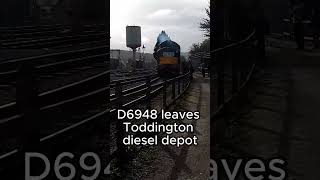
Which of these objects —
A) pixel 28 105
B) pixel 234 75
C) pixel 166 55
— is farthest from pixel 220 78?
pixel 28 105

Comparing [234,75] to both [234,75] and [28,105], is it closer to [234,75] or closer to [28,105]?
[234,75]

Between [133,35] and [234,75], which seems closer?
[133,35]

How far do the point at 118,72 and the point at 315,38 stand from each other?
115 cm

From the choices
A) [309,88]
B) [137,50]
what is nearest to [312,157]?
[309,88]

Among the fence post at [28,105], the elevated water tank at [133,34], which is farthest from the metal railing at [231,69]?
the fence post at [28,105]

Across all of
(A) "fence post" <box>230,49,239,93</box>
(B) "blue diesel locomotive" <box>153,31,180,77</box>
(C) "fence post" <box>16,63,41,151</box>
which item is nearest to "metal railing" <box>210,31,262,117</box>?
(A) "fence post" <box>230,49,239,93</box>

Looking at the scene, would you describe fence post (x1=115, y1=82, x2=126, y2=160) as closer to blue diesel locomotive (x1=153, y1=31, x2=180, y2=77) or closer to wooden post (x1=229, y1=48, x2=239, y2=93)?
blue diesel locomotive (x1=153, y1=31, x2=180, y2=77)

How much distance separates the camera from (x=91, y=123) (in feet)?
7.72

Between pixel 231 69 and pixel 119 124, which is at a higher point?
pixel 231 69

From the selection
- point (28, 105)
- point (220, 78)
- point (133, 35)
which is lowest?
point (28, 105)

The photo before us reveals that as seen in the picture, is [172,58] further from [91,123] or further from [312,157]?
[312,157]

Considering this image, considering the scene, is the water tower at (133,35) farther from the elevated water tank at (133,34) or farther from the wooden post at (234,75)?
the wooden post at (234,75)

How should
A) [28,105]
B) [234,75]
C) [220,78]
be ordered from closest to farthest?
[28,105], [220,78], [234,75]

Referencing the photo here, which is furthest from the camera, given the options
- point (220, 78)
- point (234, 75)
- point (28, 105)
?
point (234, 75)
